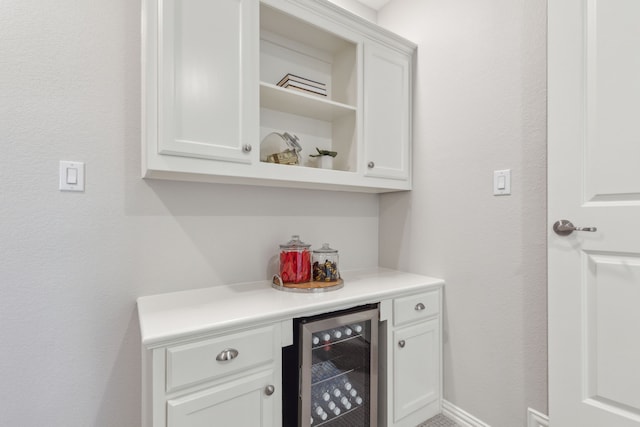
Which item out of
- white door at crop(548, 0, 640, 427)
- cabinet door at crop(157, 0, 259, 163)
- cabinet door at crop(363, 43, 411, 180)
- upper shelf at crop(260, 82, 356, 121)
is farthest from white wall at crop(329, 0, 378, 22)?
white door at crop(548, 0, 640, 427)

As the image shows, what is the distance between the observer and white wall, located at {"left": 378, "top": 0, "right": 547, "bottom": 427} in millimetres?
1413

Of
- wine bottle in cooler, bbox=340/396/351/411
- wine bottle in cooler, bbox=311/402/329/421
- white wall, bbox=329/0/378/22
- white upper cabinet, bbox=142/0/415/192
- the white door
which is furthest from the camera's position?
A: white wall, bbox=329/0/378/22

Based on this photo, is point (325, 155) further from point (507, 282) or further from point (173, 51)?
point (507, 282)

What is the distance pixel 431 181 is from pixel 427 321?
31.8 inches

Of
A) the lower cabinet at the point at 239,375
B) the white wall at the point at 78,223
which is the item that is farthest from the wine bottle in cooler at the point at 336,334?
the white wall at the point at 78,223

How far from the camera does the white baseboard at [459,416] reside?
63.9 inches

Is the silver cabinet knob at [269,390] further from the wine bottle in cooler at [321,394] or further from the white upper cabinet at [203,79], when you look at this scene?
the white upper cabinet at [203,79]

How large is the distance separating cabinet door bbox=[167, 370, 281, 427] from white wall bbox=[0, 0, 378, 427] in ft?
1.68

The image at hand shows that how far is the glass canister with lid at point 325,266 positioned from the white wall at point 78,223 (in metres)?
0.58

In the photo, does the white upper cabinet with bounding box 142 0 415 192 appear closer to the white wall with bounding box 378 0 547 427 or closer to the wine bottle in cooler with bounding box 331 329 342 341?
the white wall with bounding box 378 0 547 427

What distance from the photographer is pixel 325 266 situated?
5.47ft

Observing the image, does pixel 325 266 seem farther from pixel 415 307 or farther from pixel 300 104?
pixel 300 104

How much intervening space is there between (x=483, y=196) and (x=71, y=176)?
1.89m

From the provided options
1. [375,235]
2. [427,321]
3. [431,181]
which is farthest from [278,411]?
[431,181]
